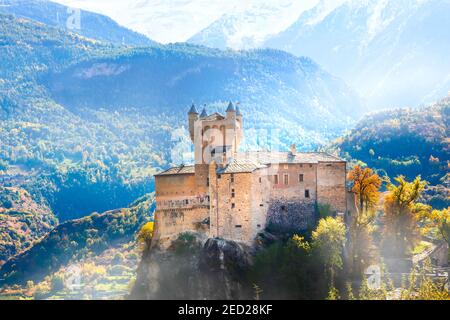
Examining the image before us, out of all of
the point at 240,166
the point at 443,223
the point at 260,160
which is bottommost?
the point at 443,223

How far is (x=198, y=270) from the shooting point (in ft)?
257

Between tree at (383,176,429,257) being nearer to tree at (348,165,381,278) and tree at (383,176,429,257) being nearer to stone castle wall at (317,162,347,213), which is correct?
tree at (348,165,381,278)

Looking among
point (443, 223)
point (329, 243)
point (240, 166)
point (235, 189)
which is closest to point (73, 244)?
point (443, 223)

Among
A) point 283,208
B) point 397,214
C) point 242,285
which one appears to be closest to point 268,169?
point 283,208

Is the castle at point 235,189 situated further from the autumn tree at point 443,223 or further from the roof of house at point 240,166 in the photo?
the autumn tree at point 443,223

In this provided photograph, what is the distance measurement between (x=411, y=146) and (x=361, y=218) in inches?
2828

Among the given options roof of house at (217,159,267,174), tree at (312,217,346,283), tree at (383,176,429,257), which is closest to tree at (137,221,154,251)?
roof of house at (217,159,267,174)

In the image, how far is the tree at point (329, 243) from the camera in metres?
75.9

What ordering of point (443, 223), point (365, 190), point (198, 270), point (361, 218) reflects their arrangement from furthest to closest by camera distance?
point (443, 223) < point (365, 190) < point (361, 218) < point (198, 270)

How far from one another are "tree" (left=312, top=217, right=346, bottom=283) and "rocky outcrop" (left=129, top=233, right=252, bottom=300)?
6398 millimetres

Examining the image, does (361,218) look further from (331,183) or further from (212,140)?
(212,140)

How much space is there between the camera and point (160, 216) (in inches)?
3228

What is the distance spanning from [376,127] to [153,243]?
96179 millimetres

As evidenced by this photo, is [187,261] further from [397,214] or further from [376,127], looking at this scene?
[376,127]
